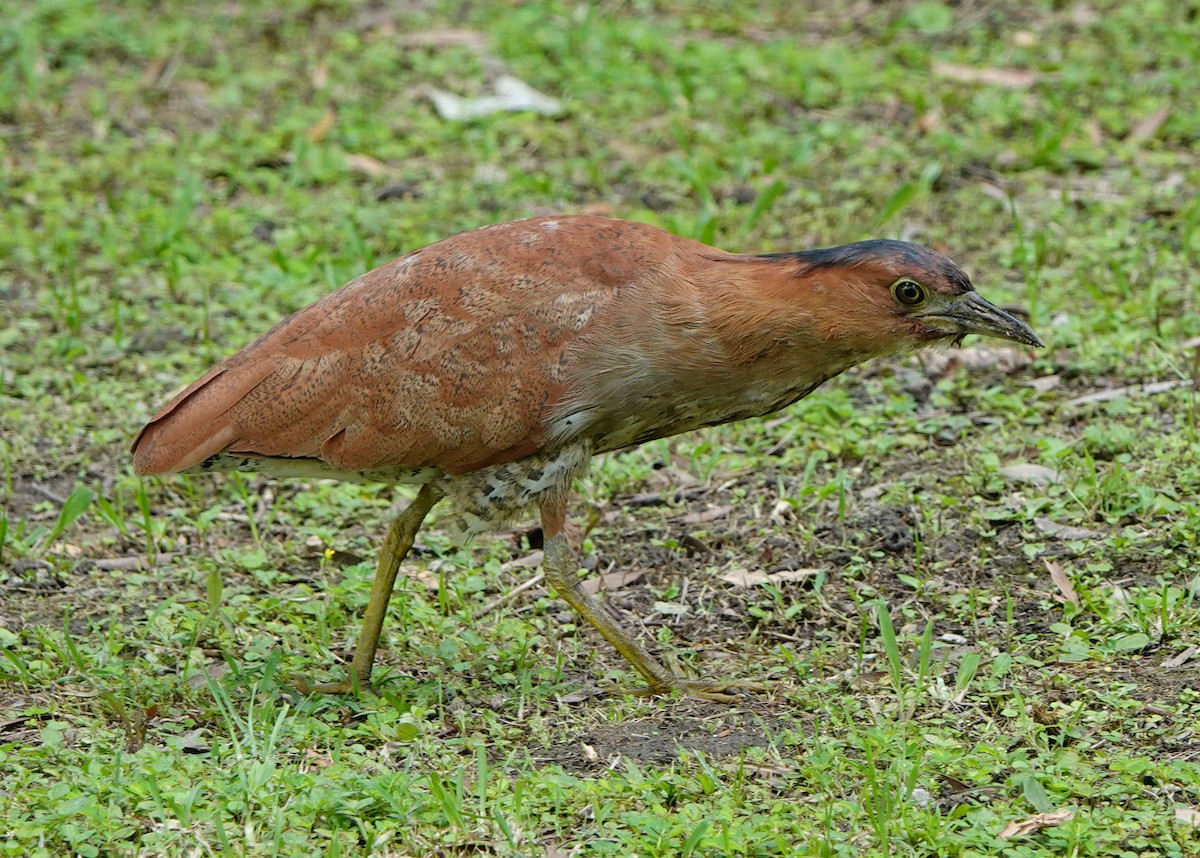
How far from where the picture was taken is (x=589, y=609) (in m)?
5.33

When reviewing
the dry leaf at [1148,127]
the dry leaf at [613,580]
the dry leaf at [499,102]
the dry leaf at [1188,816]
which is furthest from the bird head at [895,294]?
the dry leaf at [499,102]

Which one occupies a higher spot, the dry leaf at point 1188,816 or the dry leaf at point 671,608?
the dry leaf at point 1188,816

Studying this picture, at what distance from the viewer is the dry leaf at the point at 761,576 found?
19.2ft

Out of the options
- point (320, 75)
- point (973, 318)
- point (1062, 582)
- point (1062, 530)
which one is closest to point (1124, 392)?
point (1062, 530)

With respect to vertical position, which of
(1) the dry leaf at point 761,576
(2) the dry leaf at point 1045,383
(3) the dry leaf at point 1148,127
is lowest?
(1) the dry leaf at point 761,576

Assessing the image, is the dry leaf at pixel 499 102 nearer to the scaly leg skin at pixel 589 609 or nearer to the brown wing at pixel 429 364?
the brown wing at pixel 429 364

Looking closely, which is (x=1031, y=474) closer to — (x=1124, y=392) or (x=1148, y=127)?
(x=1124, y=392)

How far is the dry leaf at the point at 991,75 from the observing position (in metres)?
9.77

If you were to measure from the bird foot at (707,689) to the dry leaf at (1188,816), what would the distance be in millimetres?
1367

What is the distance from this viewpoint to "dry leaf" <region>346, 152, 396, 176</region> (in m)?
9.21

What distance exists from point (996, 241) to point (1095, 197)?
70cm

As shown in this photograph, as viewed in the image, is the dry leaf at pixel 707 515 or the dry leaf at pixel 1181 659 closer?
the dry leaf at pixel 1181 659

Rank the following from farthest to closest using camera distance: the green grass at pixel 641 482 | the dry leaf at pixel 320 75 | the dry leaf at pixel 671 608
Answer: the dry leaf at pixel 320 75
the dry leaf at pixel 671 608
the green grass at pixel 641 482

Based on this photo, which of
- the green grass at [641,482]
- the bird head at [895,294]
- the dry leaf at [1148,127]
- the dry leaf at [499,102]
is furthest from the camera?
the dry leaf at [499,102]
